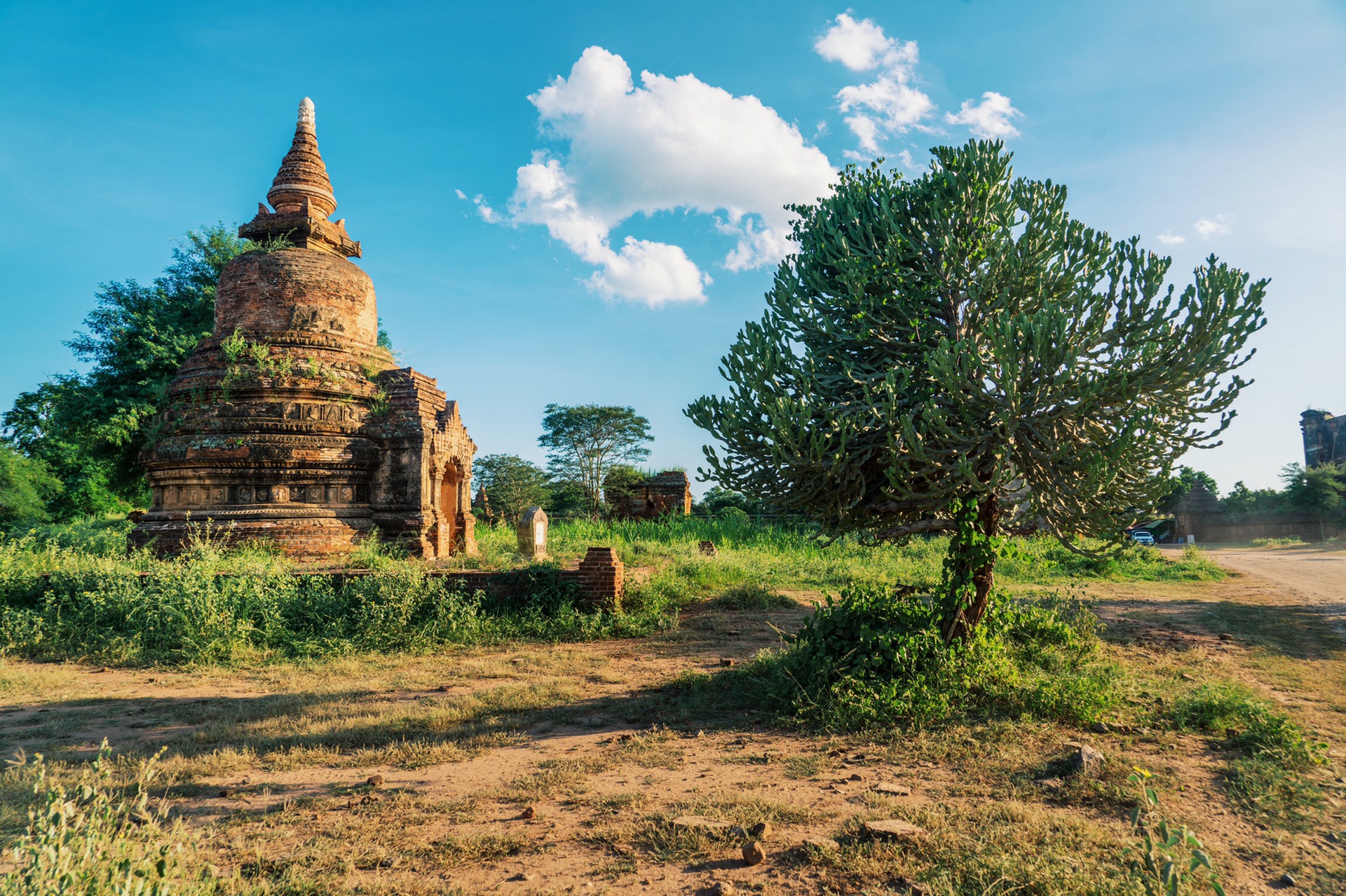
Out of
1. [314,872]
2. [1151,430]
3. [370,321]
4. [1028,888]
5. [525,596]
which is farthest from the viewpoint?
[370,321]

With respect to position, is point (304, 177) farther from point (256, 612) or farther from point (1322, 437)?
point (1322, 437)

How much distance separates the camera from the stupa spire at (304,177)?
16328 mm

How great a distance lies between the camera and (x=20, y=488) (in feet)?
71.0

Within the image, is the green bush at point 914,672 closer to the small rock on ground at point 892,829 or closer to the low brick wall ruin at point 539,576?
the small rock on ground at point 892,829

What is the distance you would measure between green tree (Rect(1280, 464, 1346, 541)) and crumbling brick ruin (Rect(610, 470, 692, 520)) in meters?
29.8

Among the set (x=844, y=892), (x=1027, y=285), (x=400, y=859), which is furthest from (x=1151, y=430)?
(x=400, y=859)

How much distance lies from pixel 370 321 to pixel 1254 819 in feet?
51.8

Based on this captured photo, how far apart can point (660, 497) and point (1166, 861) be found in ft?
69.4

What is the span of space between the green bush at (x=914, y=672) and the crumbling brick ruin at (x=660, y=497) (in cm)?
1661

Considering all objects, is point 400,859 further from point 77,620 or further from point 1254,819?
point 77,620

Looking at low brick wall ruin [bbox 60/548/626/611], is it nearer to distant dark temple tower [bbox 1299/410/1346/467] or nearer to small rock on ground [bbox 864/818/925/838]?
small rock on ground [bbox 864/818/925/838]

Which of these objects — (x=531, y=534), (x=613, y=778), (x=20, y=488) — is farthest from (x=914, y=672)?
(x=20, y=488)

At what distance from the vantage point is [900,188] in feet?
21.9

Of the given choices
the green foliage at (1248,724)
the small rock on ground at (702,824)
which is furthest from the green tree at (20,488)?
the green foliage at (1248,724)
